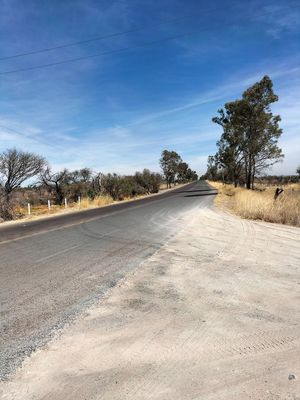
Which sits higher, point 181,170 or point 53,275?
point 181,170

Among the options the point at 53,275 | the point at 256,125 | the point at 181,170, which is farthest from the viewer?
the point at 181,170

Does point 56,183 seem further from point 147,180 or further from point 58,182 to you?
point 147,180

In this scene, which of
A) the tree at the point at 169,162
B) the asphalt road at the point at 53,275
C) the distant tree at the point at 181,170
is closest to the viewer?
the asphalt road at the point at 53,275

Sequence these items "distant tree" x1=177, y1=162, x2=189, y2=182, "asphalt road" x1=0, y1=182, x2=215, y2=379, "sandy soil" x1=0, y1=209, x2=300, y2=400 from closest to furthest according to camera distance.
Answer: "sandy soil" x1=0, y1=209, x2=300, y2=400 → "asphalt road" x1=0, y1=182, x2=215, y2=379 → "distant tree" x1=177, y1=162, x2=189, y2=182

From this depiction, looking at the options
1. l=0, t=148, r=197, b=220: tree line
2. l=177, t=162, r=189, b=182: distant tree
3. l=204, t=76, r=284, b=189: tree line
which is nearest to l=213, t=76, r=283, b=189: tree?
l=204, t=76, r=284, b=189: tree line

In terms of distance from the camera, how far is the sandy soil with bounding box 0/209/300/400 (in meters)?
2.91

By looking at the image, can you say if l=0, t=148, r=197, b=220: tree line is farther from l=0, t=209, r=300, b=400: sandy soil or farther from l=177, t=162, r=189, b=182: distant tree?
l=177, t=162, r=189, b=182: distant tree

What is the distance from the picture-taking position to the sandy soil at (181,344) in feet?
9.56

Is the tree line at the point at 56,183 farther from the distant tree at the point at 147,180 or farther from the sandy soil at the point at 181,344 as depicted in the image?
the sandy soil at the point at 181,344

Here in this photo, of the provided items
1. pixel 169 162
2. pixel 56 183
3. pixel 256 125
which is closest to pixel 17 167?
pixel 56 183

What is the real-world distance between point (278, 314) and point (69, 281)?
3.19m

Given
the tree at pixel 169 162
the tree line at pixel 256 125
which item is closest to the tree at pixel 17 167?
the tree line at pixel 256 125

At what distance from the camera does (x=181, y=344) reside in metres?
3.65

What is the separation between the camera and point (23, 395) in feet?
9.34
